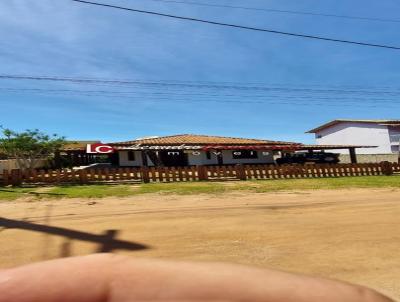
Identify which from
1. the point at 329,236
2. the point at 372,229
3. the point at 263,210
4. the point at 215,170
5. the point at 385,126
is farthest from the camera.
Result: the point at 385,126

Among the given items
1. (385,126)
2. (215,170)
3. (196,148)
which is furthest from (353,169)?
(385,126)

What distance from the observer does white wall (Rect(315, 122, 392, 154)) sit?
50.9 m

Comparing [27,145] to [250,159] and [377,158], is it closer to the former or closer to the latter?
[250,159]

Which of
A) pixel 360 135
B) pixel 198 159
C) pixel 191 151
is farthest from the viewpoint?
pixel 360 135

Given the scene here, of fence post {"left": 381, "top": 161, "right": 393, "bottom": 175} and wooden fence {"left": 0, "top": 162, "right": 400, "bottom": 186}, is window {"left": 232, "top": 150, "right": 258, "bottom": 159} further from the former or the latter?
fence post {"left": 381, "top": 161, "right": 393, "bottom": 175}

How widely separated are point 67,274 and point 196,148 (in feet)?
116

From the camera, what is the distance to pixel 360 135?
53.1m

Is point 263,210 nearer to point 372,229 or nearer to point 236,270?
point 372,229

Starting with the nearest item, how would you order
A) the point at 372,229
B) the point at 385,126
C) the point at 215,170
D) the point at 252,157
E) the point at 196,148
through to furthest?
the point at 372,229
the point at 215,170
the point at 196,148
the point at 252,157
the point at 385,126

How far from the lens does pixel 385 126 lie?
50.3 metres

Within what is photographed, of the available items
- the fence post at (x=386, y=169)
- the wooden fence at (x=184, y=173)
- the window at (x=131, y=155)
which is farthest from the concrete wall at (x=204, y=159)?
the fence post at (x=386, y=169)

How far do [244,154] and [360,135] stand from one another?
776 inches

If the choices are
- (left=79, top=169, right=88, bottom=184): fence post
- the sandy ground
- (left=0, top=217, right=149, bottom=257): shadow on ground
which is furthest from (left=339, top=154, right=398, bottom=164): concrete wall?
(left=0, top=217, right=149, bottom=257): shadow on ground

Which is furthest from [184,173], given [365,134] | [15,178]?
[365,134]
